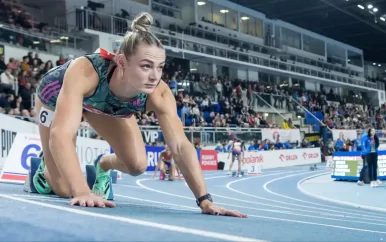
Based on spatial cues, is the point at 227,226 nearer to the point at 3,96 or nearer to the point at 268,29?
the point at 3,96

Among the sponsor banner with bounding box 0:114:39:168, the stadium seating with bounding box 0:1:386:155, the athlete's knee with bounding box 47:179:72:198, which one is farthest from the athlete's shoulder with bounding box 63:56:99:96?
the stadium seating with bounding box 0:1:386:155

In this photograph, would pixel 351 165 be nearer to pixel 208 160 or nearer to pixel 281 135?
pixel 208 160

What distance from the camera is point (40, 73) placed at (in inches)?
574

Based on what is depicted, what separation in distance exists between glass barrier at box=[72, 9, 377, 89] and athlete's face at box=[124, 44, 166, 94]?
596 inches

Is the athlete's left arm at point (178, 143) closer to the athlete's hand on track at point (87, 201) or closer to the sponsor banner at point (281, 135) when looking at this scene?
the athlete's hand on track at point (87, 201)

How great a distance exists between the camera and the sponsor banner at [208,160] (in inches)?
732

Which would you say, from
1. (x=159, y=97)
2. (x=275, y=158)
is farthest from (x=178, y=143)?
(x=275, y=158)

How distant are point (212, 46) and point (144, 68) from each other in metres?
25.0

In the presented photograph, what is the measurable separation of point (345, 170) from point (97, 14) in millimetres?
12940

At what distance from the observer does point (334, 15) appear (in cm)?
3544

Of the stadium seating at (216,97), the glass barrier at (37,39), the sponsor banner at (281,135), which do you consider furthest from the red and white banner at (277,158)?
the glass barrier at (37,39)

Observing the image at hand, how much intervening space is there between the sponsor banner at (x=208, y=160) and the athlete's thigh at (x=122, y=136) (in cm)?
1448

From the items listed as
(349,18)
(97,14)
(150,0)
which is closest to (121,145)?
(97,14)

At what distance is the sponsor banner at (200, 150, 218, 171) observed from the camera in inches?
732
